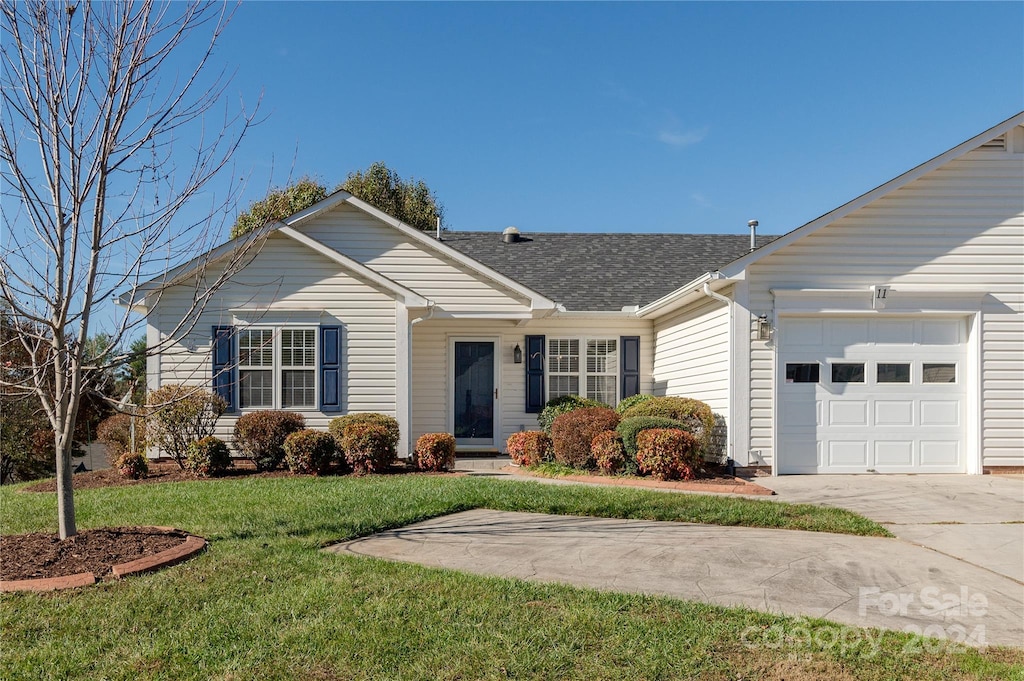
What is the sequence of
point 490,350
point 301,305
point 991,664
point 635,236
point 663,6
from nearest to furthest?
point 991,664 → point 301,305 → point 663,6 → point 490,350 → point 635,236

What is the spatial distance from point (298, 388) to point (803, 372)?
8101mm

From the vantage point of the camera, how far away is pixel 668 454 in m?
10.3

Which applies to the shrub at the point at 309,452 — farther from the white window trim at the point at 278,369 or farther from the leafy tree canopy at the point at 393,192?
the leafy tree canopy at the point at 393,192

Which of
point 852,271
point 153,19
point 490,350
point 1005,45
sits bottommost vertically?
point 490,350

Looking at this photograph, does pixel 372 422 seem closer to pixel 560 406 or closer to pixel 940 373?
pixel 560 406

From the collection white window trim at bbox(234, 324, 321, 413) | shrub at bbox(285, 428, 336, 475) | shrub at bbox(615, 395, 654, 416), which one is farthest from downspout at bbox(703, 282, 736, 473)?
white window trim at bbox(234, 324, 321, 413)

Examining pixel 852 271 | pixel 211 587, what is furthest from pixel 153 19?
pixel 852 271

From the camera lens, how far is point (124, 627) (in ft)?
14.1

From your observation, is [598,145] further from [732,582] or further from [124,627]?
[124,627]

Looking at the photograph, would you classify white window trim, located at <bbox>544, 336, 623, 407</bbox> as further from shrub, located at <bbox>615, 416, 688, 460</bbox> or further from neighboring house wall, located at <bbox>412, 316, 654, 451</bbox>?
shrub, located at <bbox>615, 416, 688, 460</bbox>

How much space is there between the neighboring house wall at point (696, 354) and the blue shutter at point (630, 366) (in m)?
0.40

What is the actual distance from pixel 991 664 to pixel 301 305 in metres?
10.9

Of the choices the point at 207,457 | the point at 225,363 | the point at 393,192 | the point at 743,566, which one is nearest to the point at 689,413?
the point at 743,566

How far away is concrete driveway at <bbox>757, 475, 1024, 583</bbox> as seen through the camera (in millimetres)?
6594
